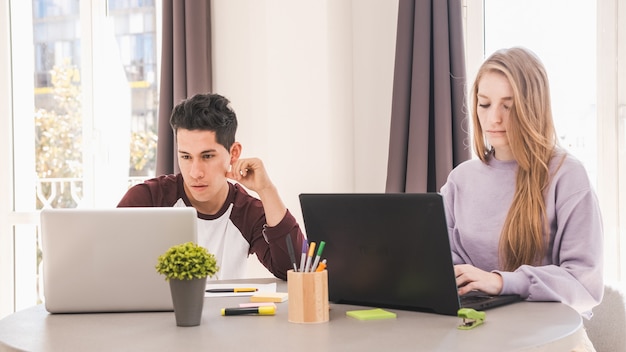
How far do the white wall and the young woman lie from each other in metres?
1.47

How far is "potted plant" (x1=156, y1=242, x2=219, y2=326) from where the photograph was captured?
1.45m

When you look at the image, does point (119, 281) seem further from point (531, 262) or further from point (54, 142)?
point (54, 142)

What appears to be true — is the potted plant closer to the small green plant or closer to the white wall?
the small green plant

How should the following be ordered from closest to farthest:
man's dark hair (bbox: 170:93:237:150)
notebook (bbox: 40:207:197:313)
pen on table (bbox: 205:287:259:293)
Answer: notebook (bbox: 40:207:197:313)
pen on table (bbox: 205:287:259:293)
man's dark hair (bbox: 170:93:237:150)

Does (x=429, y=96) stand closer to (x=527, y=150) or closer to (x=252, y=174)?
(x=252, y=174)

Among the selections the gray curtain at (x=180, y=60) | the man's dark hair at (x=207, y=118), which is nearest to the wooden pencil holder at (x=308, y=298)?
the man's dark hair at (x=207, y=118)

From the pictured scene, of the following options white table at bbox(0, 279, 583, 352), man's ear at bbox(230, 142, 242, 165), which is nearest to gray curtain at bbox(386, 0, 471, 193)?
man's ear at bbox(230, 142, 242, 165)

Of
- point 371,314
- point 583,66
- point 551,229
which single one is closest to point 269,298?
point 371,314

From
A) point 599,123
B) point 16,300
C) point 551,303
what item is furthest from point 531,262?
point 16,300

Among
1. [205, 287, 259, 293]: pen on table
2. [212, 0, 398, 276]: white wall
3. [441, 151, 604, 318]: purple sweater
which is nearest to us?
[441, 151, 604, 318]: purple sweater

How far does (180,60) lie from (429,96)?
122 cm

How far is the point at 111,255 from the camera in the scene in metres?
1.60

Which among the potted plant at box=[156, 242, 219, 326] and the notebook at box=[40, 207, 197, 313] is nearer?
the potted plant at box=[156, 242, 219, 326]

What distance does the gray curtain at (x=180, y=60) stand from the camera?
3.76 metres
